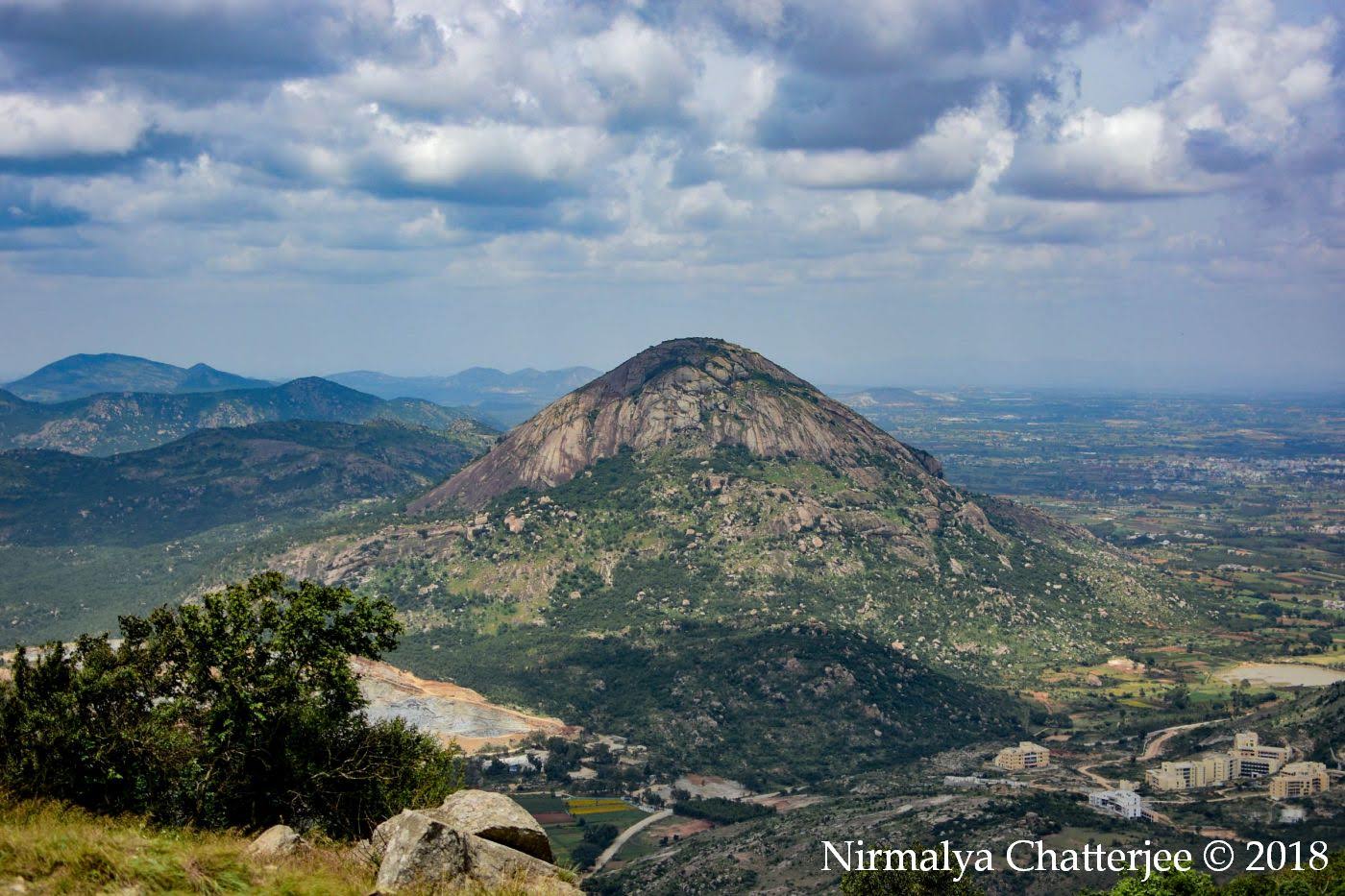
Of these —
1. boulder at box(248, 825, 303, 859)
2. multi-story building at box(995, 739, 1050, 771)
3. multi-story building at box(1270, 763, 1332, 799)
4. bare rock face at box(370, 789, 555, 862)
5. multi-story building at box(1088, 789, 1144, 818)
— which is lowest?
multi-story building at box(995, 739, 1050, 771)

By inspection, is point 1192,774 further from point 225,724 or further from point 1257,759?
point 225,724

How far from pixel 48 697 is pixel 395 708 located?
133 meters

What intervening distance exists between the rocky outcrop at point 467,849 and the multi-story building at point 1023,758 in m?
136

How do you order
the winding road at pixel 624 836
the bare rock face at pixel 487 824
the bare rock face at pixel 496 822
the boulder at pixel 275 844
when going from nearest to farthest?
the boulder at pixel 275 844, the bare rock face at pixel 487 824, the bare rock face at pixel 496 822, the winding road at pixel 624 836

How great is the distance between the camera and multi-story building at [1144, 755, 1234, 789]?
135000 millimetres

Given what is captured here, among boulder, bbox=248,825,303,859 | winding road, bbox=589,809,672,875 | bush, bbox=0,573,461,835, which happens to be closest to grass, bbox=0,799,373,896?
boulder, bbox=248,825,303,859

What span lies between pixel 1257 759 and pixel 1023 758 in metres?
30.8

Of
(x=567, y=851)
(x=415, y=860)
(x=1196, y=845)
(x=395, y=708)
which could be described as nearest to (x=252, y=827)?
(x=415, y=860)

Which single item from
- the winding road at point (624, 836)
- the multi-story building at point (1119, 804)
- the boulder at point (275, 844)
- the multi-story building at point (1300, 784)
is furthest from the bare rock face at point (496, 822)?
the multi-story building at point (1300, 784)

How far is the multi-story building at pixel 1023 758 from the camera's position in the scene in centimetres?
15462

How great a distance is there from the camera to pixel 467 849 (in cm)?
3148

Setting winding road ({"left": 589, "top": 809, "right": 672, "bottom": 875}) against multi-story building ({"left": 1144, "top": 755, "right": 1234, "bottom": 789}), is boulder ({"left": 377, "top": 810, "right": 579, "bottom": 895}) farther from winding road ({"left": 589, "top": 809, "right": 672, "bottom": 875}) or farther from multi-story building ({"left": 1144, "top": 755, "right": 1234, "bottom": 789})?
multi-story building ({"left": 1144, "top": 755, "right": 1234, "bottom": 789})

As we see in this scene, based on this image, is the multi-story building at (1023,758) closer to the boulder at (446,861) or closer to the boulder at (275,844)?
the boulder at (446,861)

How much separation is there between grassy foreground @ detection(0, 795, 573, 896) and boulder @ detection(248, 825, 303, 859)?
43 cm
